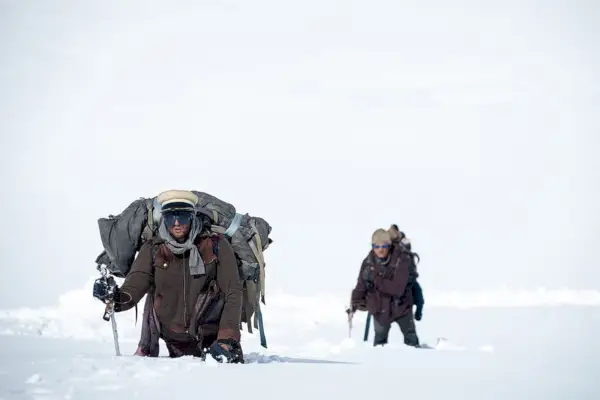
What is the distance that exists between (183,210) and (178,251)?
354 millimetres

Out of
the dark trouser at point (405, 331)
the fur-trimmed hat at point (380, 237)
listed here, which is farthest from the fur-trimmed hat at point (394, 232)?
the dark trouser at point (405, 331)

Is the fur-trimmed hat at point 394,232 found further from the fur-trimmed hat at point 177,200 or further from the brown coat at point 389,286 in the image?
the fur-trimmed hat at point 177,200

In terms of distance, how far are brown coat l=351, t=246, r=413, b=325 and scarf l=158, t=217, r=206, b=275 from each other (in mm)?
6853

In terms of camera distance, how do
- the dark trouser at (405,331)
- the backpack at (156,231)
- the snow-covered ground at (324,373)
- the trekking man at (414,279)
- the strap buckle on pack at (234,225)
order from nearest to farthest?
the snow-covered ground at (324,373), the backpack at (156,231), the strap buckle on pack at (234,225), the dark trouser at (405,331), the trekking man at (414,279)

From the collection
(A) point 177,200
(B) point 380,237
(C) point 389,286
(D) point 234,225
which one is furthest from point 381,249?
(A) point 177,200

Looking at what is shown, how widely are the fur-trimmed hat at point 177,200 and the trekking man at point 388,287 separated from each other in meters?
6.59

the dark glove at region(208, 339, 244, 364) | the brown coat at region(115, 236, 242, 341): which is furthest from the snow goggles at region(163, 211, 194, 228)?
the dark glove at region(208, 339, 244, 364)

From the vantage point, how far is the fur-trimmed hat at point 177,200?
8.74 meters

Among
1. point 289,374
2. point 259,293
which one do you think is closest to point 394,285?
point 259,293

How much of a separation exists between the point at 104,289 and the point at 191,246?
822 mm

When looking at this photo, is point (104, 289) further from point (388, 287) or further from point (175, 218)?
point (388, 287)

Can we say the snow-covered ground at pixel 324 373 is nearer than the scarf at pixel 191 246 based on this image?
Yes

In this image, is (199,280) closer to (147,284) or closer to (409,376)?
(147,284)

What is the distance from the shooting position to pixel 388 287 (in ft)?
49.9
